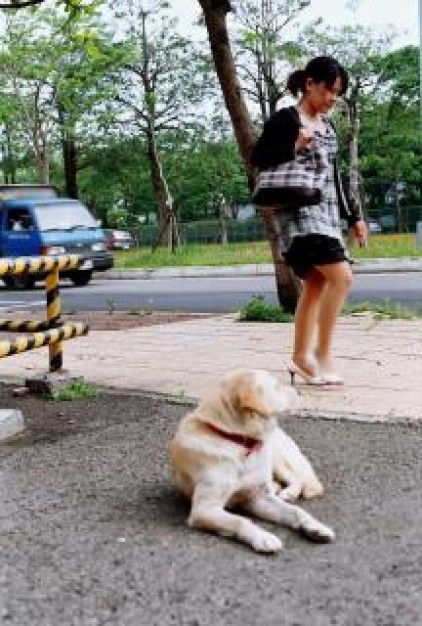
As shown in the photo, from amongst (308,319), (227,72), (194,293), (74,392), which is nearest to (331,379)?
(308,319)

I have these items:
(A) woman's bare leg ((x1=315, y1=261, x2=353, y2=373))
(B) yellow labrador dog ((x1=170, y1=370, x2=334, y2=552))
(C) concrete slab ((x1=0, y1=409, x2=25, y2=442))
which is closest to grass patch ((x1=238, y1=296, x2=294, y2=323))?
(A) woman's bare leg ((x1=315, y1=261, x2=353, y2=373))

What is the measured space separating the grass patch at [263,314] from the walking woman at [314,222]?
11.7 feet

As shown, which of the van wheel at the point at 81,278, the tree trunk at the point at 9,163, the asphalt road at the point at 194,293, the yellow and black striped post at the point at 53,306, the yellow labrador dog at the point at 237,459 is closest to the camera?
the yellow labrador dog at the point at 237,459

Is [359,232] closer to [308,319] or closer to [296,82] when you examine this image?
[308,319]

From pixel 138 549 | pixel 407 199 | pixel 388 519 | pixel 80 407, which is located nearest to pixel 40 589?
pixel 138 549

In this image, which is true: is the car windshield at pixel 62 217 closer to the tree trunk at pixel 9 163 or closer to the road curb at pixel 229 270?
the road curb at pixel 229 270

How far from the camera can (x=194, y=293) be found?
15.4 m

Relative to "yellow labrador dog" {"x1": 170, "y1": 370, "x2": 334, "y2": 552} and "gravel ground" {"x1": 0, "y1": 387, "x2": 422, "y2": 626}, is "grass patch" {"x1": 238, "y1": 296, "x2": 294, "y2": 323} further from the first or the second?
"yellow labrador dog" {"x1": 170, "y1": 370, "x2": 334, "y2": 552}

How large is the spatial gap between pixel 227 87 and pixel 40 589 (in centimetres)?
771

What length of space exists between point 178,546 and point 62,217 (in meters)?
18.8

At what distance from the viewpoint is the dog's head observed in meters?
3.20

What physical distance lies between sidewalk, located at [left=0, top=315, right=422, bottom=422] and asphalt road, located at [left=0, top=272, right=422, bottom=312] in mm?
3008

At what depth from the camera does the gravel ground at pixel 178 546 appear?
2.62 meters

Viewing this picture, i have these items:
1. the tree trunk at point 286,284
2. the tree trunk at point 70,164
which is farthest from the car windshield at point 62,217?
the tree trunk at point 70,164
